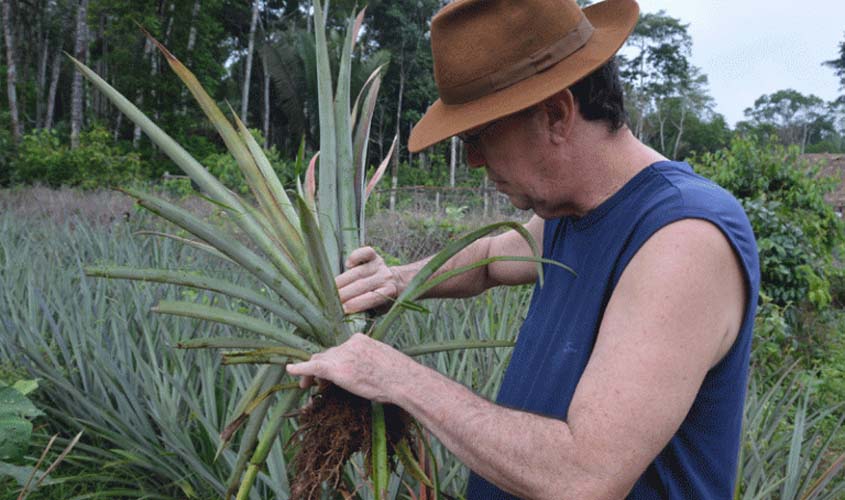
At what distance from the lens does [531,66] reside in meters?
1.24

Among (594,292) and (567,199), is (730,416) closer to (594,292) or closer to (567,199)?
(594,292)

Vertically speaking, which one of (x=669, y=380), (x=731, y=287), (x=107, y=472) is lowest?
(x=107, y=472)

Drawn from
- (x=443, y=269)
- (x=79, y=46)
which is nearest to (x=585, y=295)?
(x=443, y=269)

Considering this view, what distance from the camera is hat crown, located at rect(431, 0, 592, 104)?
124 cm

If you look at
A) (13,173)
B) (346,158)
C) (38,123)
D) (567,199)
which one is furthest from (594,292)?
(38,123)

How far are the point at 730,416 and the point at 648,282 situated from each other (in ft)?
1.16

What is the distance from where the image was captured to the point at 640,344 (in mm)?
1023

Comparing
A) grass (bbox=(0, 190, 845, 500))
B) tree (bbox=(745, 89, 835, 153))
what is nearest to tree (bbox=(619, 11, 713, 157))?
tree (bbox=(745, 89, 835, 153))

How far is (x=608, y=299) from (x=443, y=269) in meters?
0.75

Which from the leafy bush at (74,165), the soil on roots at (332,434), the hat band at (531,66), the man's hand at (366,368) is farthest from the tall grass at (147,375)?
the leafy bush at (74,165)

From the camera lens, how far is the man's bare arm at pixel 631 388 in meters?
1.02

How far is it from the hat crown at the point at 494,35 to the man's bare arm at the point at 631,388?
1.31ft

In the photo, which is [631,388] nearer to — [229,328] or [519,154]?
[519,154]

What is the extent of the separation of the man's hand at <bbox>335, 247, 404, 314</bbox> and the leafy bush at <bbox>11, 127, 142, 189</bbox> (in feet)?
36.1
